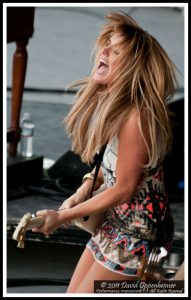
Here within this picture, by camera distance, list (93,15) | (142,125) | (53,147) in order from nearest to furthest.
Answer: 1. (142,125)
2. (53,147)
3. (93,15)

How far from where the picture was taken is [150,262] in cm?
274

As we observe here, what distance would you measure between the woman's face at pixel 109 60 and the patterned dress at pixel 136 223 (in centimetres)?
19

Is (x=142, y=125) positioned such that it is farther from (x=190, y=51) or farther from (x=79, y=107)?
(x=190, y=51)

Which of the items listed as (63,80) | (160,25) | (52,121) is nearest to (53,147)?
(52,121)

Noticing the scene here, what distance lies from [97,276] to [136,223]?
22cm

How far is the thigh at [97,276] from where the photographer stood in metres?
2.79

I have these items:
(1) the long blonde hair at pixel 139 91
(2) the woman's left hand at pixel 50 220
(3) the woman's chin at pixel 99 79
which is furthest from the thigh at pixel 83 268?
(3) the woman's chin at pixel 99 79

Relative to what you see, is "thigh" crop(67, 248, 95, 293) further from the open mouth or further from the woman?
the open mouth

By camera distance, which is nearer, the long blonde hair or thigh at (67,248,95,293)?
the long blonde hair

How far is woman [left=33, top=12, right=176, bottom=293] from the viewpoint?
263cm

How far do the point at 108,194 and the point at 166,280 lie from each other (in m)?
0.43

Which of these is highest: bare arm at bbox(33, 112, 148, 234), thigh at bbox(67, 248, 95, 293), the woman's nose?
A: the woman's nose

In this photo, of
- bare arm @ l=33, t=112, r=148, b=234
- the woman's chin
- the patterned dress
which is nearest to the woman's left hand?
bare arm @ l=33, t=112, r=148, b=234

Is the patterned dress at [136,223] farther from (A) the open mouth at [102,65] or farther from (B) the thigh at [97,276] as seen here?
(A) the open mouth at [102,65]
